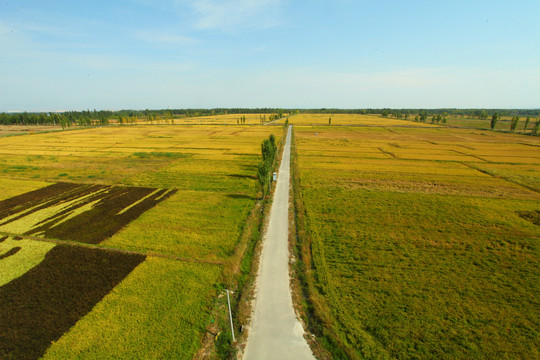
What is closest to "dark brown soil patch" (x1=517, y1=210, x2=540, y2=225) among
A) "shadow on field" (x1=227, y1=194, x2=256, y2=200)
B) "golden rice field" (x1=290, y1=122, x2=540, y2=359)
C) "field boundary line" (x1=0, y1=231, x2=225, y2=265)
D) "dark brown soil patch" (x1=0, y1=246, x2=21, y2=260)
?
"golden rice field" (x1=290, y1=122, x2=540, y2=359)

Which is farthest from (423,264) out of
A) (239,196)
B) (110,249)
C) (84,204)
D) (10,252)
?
(84,204)

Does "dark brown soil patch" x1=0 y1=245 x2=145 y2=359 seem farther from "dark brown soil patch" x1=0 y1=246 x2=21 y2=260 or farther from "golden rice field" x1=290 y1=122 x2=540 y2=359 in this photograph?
"golden rice field" x1=290 y1=122 x2=540 y2=359

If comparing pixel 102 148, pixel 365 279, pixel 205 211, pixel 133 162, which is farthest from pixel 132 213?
pixel 102 148

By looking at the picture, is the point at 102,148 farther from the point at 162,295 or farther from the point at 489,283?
the point at 489,283

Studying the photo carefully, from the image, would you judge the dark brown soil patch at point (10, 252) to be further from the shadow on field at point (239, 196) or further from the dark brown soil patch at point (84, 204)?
the shadow on field at point (239, 196)

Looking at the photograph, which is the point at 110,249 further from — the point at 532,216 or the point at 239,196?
the point at 532,216
